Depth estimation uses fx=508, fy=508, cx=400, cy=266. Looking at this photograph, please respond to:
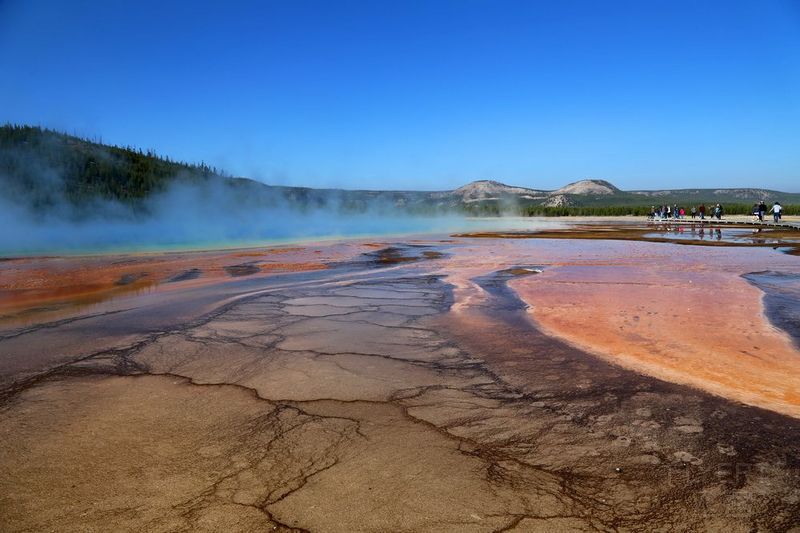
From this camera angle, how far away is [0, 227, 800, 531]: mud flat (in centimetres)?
270

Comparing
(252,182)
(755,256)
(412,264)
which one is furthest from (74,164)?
(755,256)

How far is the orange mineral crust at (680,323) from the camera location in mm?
4734

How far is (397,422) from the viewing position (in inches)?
150

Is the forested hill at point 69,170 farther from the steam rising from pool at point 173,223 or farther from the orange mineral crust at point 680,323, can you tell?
the orange mineral crust at point 680,323

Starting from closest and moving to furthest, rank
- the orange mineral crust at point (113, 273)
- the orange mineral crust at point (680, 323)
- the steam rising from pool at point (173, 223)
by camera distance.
Answer: the orange mineral crust at point (680, 323), the orange mineral crust at point (113, 273), the steam rising from pool at point (173, 223)

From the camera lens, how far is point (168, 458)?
129 inches

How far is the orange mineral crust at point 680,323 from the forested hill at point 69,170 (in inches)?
2123

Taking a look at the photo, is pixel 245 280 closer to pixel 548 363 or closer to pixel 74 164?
pixel 548 363

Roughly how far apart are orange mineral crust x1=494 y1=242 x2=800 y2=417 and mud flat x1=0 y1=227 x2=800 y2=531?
0.17 ft

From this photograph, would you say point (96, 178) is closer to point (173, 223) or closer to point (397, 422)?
point (173, 223)

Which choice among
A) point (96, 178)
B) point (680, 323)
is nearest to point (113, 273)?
point (680, 323)

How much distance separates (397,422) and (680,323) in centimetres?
501

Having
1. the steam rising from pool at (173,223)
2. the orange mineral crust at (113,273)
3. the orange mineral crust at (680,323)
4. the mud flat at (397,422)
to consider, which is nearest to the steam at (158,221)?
the steam rising from pool at (173,223)

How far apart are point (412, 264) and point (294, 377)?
10.8 metres
